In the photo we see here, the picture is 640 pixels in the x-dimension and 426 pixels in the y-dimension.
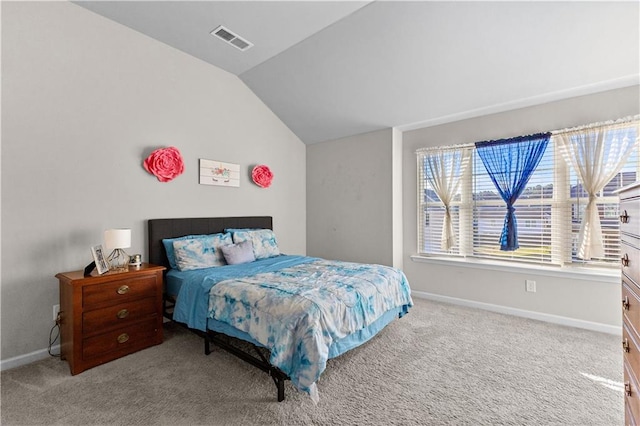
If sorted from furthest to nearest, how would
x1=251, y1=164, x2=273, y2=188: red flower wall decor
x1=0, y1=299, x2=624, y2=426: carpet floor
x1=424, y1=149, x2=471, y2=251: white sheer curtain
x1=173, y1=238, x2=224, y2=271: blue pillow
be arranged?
x1=251, y1=164, x2=273, y2=188: red flower wall decor
x1=424, y1=149, x2=471, y2=251: white sheer curtain
x1=173, y1=238, x2=224, y2=271: blue pillow
x1=0, y1=299, x2=624, y2=426: carpet floor

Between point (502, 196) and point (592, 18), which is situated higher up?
point (592, 18)

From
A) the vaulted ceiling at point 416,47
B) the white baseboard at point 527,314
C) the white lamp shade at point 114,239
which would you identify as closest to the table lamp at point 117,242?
the white lamp shade at point 114,239

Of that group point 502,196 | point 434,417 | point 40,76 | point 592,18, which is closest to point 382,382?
point 434,417

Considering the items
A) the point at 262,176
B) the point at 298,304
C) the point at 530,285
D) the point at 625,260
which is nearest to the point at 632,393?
the point at 625,260

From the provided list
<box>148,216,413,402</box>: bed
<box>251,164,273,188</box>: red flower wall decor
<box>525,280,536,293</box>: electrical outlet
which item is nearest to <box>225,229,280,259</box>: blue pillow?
<box>148,216,413,402</box>: bed

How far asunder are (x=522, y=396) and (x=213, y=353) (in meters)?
2.34

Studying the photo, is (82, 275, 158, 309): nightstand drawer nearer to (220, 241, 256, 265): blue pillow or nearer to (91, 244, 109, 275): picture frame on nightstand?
(91, 244, 109, 275): picture frame on nightstand

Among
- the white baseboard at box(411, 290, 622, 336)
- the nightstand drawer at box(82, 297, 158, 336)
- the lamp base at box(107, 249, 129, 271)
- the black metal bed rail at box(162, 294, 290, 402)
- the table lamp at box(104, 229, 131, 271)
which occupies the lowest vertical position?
the white baseboard at box(411, 290, 622, 336)

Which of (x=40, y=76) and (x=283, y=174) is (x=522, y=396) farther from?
(x=40, y=76)

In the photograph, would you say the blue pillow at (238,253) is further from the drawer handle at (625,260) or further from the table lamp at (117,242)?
the drawer handle at (625,260)

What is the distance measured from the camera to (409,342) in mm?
2744

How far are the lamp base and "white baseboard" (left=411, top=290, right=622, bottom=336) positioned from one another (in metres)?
3.56

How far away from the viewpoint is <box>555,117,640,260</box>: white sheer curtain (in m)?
2.85

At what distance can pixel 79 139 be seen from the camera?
8.89ft
